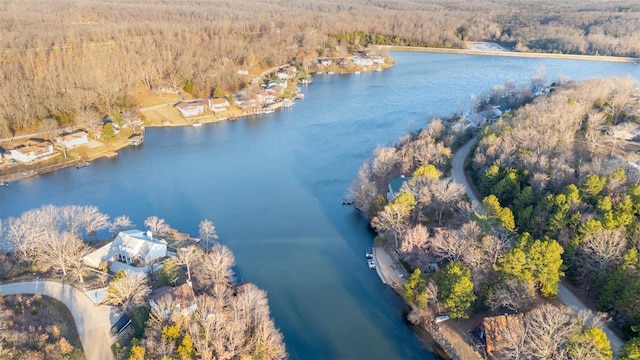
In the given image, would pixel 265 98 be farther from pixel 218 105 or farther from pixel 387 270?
pixel 387 270

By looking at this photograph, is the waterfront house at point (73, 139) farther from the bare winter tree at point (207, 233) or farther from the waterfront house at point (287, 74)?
the waterfront house at point (287, 74)

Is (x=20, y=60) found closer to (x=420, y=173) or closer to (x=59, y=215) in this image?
(x=59, y=215)

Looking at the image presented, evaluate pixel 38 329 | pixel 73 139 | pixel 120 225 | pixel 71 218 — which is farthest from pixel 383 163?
pixel 73 139

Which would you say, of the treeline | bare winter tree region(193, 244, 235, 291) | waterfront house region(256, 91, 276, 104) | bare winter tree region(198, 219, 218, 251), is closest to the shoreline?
waterfront house region(256, 91, 276, 104)

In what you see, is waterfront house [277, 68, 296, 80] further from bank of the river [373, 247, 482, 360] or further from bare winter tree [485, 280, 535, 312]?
bare winter tree [485, 280, 535, 312]

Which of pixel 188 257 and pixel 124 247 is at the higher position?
pixel 188 257

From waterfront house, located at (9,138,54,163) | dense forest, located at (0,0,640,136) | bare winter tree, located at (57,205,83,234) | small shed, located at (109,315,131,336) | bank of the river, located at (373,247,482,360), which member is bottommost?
bank of the river, located at (373,247,482,360)
